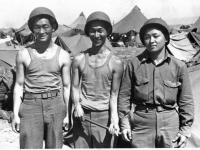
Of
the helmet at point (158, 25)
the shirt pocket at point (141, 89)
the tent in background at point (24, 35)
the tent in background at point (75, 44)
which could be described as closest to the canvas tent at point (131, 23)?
the tent in background at point (75, 44)

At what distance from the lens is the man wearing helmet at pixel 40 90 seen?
275 cm

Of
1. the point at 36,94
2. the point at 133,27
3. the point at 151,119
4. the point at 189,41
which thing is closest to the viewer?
the point at 151,119

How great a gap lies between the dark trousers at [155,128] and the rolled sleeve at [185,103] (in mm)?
68

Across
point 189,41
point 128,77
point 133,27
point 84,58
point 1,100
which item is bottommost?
point 1,100

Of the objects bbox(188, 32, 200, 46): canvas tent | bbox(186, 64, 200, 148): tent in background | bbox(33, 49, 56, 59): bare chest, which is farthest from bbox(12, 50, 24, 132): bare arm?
bbox(188, 32, 200, 46): canvas tent

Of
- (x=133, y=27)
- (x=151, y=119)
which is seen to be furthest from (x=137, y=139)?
(x=133, y=27)

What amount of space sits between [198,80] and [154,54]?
3032 millimetres

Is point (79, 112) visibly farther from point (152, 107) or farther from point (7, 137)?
point (7, 137)

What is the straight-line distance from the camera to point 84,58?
284cm

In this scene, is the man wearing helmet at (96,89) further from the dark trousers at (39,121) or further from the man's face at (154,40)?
the man's face at (154,40)

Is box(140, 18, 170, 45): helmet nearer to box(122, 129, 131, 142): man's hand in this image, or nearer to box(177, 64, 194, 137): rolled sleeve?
box(177, 64, 194, 137): rolled sleeve

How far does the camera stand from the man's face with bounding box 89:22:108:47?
275cm

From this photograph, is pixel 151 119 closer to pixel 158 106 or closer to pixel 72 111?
pixel 158 106

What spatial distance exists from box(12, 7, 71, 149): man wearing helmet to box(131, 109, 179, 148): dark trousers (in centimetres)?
80
